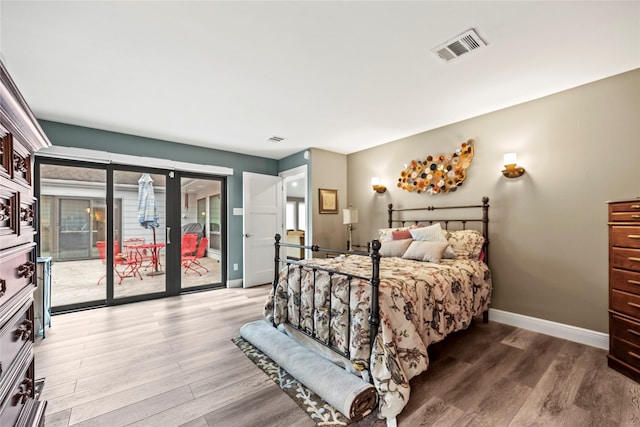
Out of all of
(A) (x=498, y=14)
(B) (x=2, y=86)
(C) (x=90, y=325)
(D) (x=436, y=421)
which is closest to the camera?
(B) (x=2, y=86)

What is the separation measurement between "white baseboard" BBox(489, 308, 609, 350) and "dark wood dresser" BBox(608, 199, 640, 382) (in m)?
0.43

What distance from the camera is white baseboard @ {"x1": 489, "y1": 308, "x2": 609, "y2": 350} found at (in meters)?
2.53

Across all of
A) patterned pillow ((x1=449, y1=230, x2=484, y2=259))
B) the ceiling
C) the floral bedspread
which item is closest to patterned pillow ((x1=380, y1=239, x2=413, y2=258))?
the floral bedspread

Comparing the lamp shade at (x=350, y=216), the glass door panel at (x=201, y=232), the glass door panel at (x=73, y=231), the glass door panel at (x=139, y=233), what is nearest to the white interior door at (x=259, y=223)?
the glass door panel at (x=201, y=232)

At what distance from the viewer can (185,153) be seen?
435cm

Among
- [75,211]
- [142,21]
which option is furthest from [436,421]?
[75,211]

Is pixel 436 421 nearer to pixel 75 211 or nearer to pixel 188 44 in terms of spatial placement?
pixel 188 44

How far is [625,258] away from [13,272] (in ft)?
11.7

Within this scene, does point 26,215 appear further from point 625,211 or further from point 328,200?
point 328,200

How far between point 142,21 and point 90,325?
10.2 ft

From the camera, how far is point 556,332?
2.77m

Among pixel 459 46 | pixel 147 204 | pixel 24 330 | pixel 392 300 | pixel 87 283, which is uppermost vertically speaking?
pixel 459 46

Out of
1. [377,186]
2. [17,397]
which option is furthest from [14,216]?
[377,186]

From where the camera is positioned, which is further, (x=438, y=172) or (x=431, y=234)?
(x=438, y=172)
